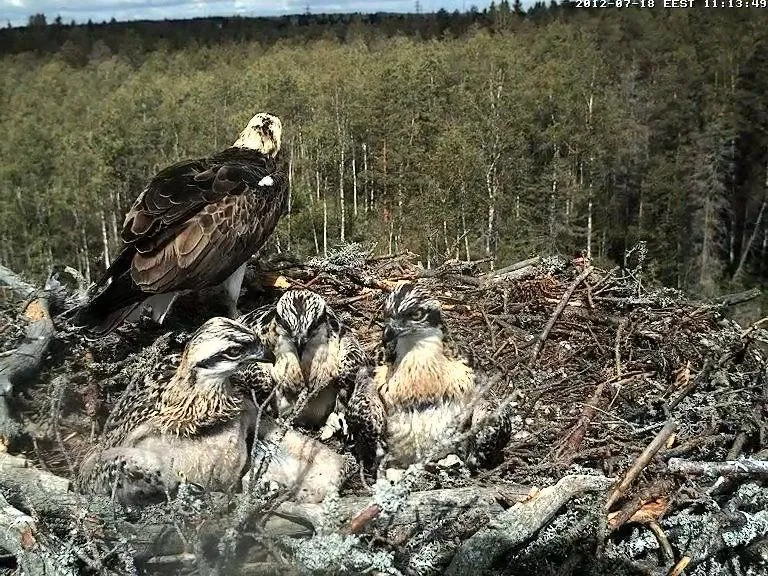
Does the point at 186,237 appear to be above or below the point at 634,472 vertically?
above

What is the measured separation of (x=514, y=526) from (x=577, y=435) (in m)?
1.32

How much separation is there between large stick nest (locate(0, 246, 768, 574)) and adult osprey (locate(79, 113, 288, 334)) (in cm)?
28

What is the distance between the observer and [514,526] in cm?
305

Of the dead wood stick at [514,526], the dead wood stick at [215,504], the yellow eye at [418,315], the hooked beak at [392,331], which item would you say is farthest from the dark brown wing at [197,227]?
the dead wood stick at [514,526]

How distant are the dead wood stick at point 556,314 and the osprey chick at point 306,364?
116 centimetres

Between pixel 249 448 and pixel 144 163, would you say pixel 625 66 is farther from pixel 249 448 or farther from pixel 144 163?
pixel 249 448

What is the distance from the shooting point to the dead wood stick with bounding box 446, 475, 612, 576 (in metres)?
2.91

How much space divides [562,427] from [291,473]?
1.53 m

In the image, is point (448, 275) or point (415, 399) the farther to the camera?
point (448, 275)

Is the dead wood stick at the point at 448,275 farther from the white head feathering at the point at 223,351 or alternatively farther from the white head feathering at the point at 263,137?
the white head feathering at the point at 223,351

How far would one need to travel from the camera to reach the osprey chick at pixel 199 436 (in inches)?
139

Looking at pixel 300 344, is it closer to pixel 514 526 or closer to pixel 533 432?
pixel 533 432

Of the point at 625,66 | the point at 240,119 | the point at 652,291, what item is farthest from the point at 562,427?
the point at 625,66

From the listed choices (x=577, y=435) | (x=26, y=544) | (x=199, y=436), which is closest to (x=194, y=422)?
(x=199, y=436)
